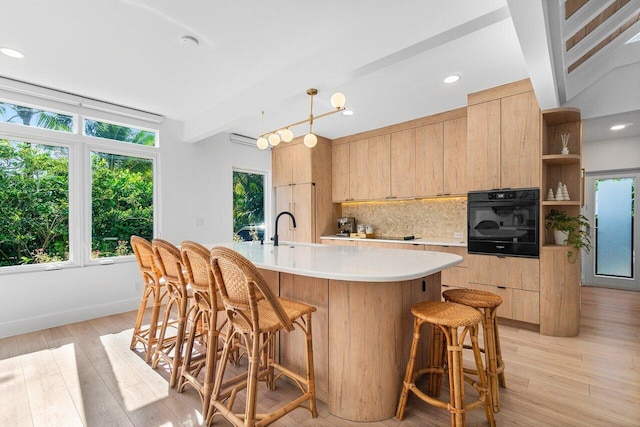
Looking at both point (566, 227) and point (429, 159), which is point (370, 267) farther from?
point (429, 159)

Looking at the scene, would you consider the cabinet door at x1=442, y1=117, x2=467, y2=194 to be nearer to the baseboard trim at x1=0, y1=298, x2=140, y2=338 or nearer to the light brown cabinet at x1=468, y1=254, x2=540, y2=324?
the light brown cabinet at x1=468, y1=254, x2=540, y2=324

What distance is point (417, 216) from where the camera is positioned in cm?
477

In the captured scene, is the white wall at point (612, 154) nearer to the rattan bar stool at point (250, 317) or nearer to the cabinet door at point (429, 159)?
the cabinet door at point (429, 159)

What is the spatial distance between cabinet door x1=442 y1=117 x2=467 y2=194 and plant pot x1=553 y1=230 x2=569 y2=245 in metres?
1.09

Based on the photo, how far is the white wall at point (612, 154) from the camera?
15.4ft

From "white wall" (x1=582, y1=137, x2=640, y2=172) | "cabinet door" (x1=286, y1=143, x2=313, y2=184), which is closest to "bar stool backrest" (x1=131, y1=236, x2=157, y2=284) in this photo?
"cabinet door" (x1=286, y1=143, x2=313, y2=184)

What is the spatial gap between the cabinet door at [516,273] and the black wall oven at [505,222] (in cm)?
7

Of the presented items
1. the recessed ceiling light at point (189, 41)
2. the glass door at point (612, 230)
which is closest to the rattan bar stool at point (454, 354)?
the recessed ceiling light at point (189, 41)

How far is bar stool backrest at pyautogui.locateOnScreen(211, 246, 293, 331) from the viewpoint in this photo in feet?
4.68

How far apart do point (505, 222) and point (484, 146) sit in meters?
0.89

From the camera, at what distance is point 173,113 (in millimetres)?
4164

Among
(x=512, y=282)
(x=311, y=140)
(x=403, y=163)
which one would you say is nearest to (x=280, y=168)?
(x=403, y=163)

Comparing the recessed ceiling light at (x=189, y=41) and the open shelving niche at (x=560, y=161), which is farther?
the open shelving niche at (x=560, y=161)

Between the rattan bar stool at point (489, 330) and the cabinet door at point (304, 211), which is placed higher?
the cabinet door at point (304, 211)
